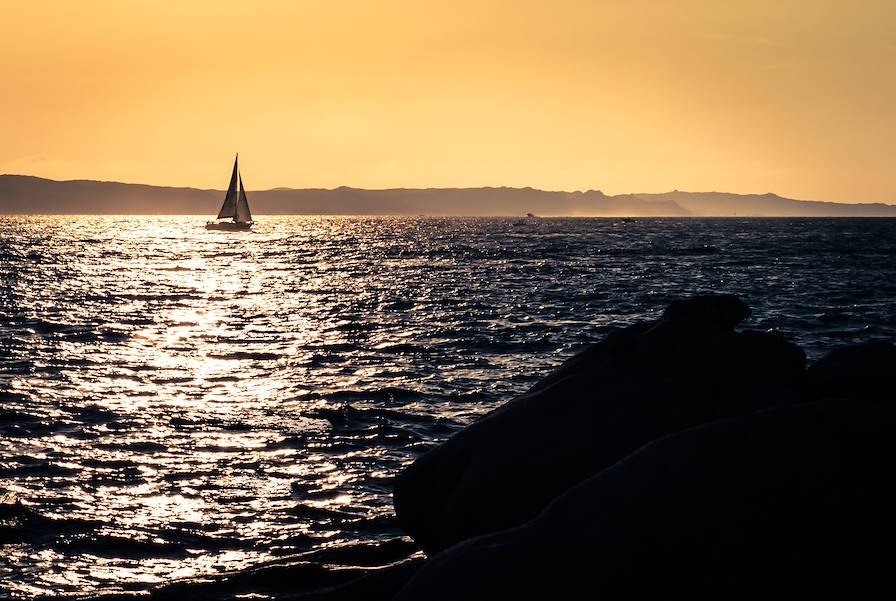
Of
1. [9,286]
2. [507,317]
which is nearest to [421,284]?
[507,317]

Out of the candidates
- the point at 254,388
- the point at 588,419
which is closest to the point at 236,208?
the point at 254,388

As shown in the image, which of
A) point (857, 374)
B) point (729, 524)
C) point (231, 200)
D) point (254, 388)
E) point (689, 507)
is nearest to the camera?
point (729, 524)

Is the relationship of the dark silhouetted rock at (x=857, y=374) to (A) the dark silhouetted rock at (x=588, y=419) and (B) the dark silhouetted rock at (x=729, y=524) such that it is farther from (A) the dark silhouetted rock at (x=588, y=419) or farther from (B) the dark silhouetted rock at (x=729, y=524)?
(B) the dark silhouetted rock at (x=729, y=524)

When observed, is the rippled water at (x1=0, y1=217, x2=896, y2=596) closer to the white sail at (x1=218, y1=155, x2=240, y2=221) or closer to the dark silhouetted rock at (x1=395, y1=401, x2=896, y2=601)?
the dark silhouetted rock at (x1=395, y1=401, x2=896, y2=601)

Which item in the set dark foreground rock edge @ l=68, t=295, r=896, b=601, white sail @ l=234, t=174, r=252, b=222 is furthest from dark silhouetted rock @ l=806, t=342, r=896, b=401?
white sail @ l=234, t=174, r=252, b=222

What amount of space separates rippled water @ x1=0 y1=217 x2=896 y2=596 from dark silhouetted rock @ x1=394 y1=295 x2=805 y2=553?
3.12 metres

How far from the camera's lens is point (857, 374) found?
9.04 m

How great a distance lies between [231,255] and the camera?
368ft

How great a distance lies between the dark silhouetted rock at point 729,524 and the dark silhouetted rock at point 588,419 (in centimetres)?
221

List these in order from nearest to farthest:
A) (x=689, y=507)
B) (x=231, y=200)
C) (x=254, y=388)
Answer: (x=689, y=507), (x=254, y=388), (x=231, y=200)

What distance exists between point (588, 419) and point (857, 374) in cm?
282

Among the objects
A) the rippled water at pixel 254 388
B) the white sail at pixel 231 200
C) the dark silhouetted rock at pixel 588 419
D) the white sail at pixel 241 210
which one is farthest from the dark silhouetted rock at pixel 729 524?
the white sail at pixel 241 210

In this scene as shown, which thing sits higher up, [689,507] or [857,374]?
[857,374]

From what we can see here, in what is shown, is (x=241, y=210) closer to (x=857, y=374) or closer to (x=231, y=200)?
(x=231, y=200)
